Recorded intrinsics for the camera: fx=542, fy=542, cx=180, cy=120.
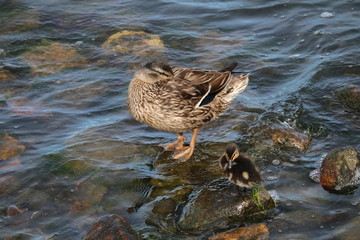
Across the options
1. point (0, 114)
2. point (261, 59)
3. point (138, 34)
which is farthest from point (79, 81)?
point (261, 59)

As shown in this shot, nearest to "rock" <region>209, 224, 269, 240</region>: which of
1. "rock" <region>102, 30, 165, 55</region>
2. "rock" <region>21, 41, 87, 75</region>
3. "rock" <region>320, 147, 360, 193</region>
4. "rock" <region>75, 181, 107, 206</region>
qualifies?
"rock" <region>320, 147, 360, 193</region>

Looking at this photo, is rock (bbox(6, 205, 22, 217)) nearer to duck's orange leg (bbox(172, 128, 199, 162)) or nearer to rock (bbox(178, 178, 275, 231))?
rock (bbox(178, 178, 275, 231))

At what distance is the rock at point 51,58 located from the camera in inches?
352

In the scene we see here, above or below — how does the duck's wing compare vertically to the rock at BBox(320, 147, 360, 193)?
above

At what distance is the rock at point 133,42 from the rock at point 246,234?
5290 mm

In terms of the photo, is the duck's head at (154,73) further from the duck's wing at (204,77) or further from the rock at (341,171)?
the rock at (341,171)

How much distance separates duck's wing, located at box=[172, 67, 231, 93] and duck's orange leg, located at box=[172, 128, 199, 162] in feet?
1.93

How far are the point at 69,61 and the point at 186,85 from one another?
11.4ft

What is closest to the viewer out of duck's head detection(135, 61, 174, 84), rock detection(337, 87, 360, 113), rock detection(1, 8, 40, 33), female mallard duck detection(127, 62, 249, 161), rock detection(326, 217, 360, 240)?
rock detection(326, 217, 360, 240)

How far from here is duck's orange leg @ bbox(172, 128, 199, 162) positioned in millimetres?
6426

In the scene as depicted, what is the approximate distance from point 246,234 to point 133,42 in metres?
5.91

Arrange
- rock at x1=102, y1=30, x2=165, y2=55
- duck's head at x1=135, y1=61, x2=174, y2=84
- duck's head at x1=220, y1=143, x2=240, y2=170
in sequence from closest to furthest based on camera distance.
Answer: duck's head at x1=220, y1=143, x2=240, y2=170 < duck's head at x1=135, y1=61, x2=174, y2=84 < rock at x1=102, y1=30, x2=165, y2=55

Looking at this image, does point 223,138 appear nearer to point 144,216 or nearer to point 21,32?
point 144,216

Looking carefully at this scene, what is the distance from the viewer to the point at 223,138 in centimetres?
681
